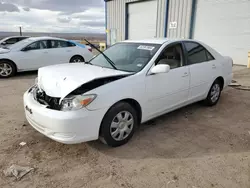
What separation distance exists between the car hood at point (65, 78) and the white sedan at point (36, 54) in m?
4.83

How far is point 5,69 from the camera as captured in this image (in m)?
7.35

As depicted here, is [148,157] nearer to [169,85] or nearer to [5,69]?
[169,85]

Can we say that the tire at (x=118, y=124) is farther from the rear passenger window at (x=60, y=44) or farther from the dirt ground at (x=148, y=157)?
the rear passenger window at (x=60, y=44)

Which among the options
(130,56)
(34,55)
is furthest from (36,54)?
(130,56)

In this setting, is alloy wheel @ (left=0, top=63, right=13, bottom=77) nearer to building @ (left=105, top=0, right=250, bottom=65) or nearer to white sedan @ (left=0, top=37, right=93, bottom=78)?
white sedan @ (left=0, top=37, right=93, bottom=78)

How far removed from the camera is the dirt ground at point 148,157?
2.34m

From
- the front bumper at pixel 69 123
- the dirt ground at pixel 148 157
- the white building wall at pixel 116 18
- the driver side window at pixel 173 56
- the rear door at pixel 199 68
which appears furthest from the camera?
the white building wall at pixel 116 18

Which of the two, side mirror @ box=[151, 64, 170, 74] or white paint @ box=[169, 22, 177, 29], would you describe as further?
white paint @ box=[169, 22, 177, 29]

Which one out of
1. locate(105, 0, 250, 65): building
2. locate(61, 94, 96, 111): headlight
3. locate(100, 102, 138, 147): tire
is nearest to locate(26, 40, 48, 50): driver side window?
locate(61, 94, 96, 111): headlight

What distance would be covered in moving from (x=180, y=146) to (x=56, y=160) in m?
1.68

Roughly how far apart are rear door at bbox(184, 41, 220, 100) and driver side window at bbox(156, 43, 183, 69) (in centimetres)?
18

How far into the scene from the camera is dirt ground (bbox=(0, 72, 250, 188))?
2.34 meters

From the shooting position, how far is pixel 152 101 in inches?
128

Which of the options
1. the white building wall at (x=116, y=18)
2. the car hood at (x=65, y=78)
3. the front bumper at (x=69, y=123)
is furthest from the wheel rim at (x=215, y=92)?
the white building wall at (x=116, y=18)
